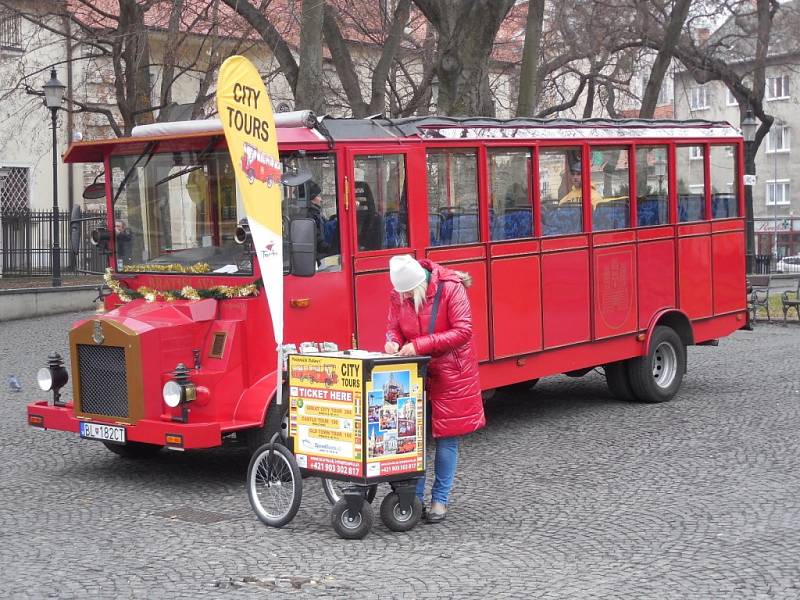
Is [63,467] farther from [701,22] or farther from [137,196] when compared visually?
[701,22]

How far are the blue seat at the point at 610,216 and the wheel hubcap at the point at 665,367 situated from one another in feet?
5.12

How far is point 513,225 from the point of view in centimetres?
1131

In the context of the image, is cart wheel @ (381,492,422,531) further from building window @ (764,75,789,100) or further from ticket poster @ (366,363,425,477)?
building window @ (764,75,789,100)

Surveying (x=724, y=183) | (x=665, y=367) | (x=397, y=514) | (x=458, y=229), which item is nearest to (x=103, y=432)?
(x=397, y=514)

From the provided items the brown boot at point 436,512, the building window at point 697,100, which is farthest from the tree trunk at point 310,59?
the building window at point 697,100

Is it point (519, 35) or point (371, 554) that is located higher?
point (519, 35)

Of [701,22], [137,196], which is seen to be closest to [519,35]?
[701,22]

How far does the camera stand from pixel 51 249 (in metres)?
→ 26.4

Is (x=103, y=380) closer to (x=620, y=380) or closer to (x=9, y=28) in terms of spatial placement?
(x=620, y=380)

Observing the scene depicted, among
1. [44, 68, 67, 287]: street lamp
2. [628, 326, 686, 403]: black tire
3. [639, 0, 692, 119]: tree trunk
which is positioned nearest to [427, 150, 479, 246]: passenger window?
[628, 326, 686, 403]: black tire

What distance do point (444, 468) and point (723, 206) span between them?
7.25 m

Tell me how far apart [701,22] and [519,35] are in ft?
20.2

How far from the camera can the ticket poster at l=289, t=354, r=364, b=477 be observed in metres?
7.46

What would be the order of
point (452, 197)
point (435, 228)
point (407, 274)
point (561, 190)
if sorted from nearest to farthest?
point (407, 274), point (435, 228), point (452, 197), point (561, 190)
